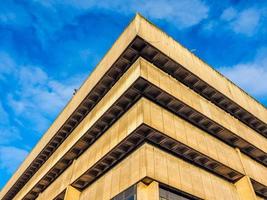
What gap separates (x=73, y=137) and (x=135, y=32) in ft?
52.1

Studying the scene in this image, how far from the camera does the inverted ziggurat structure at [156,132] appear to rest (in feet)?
71.5

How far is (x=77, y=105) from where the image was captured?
33281 mm

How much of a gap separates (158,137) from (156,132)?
2.99 ft

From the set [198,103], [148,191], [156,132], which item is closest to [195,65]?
[198,103]

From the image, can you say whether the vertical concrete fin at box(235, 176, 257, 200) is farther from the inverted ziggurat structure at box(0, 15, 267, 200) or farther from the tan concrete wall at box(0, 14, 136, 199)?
the tan concrete wall at box(0, 14, 136, 199)

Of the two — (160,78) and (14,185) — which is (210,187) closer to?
(160,78)

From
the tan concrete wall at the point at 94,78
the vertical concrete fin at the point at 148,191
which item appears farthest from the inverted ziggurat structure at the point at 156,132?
the tan concrete wall at the point at 94,78

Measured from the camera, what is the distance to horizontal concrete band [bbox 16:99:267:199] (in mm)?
22516

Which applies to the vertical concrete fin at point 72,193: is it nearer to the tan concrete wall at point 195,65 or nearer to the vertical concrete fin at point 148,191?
the vertical concrete fin at point 148,191

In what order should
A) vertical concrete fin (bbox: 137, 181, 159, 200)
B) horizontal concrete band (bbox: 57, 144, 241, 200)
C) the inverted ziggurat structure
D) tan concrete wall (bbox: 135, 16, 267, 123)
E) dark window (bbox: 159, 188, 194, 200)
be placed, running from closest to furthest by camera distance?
vertical concrete fin (bbox: 137, 181, 159, 200), dark window (bbox: 159, 188, 194, 200), horizontal concrete band (bbox: 57, 144, 241, 200), the inverted ziggurat structure, tan concrete wall (bbox: 135, 16, 267, 123)

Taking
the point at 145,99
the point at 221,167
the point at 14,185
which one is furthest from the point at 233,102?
the point at 14,185

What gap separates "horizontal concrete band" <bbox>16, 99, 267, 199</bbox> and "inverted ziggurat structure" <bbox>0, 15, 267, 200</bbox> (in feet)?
0.42

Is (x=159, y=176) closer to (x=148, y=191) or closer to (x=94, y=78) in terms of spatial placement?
(x=148, y=191)

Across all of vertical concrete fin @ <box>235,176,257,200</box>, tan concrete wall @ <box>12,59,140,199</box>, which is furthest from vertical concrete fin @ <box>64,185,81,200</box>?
vertical concrete fin @ <box>235,176,257,200</box>
